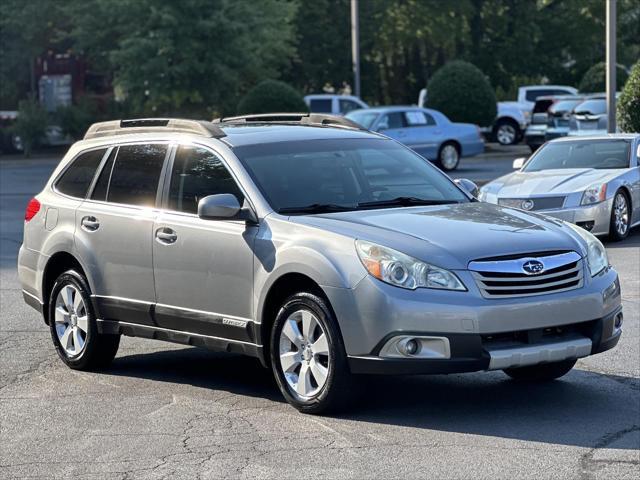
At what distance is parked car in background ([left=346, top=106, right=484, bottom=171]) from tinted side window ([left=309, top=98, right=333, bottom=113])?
335 inches

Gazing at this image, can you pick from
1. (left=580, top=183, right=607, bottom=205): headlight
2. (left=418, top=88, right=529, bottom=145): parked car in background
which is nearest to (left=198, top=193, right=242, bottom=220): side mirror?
(left=580, top=183, right=607, bottom=205): headlight

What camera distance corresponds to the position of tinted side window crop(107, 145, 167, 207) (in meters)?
8.83

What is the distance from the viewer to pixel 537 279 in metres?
7.24

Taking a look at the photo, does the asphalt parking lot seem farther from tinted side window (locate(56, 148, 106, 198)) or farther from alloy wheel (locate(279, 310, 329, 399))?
tinted side window (locate(56, 148, 106, 198))

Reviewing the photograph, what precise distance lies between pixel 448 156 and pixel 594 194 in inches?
622

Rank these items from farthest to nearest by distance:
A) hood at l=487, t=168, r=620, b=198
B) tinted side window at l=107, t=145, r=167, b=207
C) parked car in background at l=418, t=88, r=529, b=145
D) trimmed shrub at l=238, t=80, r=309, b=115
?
parked car in background at l=418, t=88, r=529, b=145, trimmed shrub at l=238, t=80, r=309, b=115, hood at l=487, t=168, r=620, b=198, tinted side window at l=107, t=145, r=167, b=207

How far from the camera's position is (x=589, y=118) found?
105 feet

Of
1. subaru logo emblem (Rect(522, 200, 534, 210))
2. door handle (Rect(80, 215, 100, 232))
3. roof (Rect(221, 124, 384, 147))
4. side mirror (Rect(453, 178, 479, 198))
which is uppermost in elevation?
roof (Rect(221, 124, 384, 147))

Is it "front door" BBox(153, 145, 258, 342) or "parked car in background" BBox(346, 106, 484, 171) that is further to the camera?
"parked car in background" BBox(346, 106, 484, 171)

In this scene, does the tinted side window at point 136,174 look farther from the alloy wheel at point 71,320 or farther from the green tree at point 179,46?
the green tree at point 179,46

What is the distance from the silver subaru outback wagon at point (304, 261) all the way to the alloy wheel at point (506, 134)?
33.6 metres

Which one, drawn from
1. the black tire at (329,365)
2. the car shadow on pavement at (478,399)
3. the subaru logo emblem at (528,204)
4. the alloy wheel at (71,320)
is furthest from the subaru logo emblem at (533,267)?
the subaru logo emblem at (528,204)

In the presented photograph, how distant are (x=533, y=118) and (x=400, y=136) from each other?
819 cm

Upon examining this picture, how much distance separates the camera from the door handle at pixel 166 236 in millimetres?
8383
